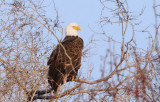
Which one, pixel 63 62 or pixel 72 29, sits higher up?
pixel 72 29

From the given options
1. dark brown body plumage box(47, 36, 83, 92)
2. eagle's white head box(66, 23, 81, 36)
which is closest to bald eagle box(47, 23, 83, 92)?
dark brown body plumage box(47, 36, 83, 92)

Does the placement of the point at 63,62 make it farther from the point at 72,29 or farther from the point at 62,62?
the point at 72,29

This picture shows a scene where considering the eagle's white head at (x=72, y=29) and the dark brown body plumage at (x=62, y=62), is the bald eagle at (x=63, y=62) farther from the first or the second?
the eagle's white head at (x=72, y=29)

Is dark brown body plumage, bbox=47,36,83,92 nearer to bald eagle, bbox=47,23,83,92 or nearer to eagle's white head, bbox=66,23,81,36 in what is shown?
bald eagle, bbox=47,23,83,92

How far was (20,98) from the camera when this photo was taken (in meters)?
6.13

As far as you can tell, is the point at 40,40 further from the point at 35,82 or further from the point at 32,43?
the point at 35,82

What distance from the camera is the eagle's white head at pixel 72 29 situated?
7305 mm

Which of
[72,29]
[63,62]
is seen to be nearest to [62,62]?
[63,62]

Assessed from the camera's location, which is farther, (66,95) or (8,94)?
(8,94)

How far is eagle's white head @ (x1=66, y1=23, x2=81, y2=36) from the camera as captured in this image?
288 inches

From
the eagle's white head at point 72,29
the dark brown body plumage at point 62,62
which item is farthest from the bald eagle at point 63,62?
the eagle's white head at point 72,29

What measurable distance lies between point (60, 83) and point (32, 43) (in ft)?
3.80

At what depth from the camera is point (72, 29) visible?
737cm

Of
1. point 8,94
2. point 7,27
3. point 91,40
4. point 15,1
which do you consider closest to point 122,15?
point 91,40
